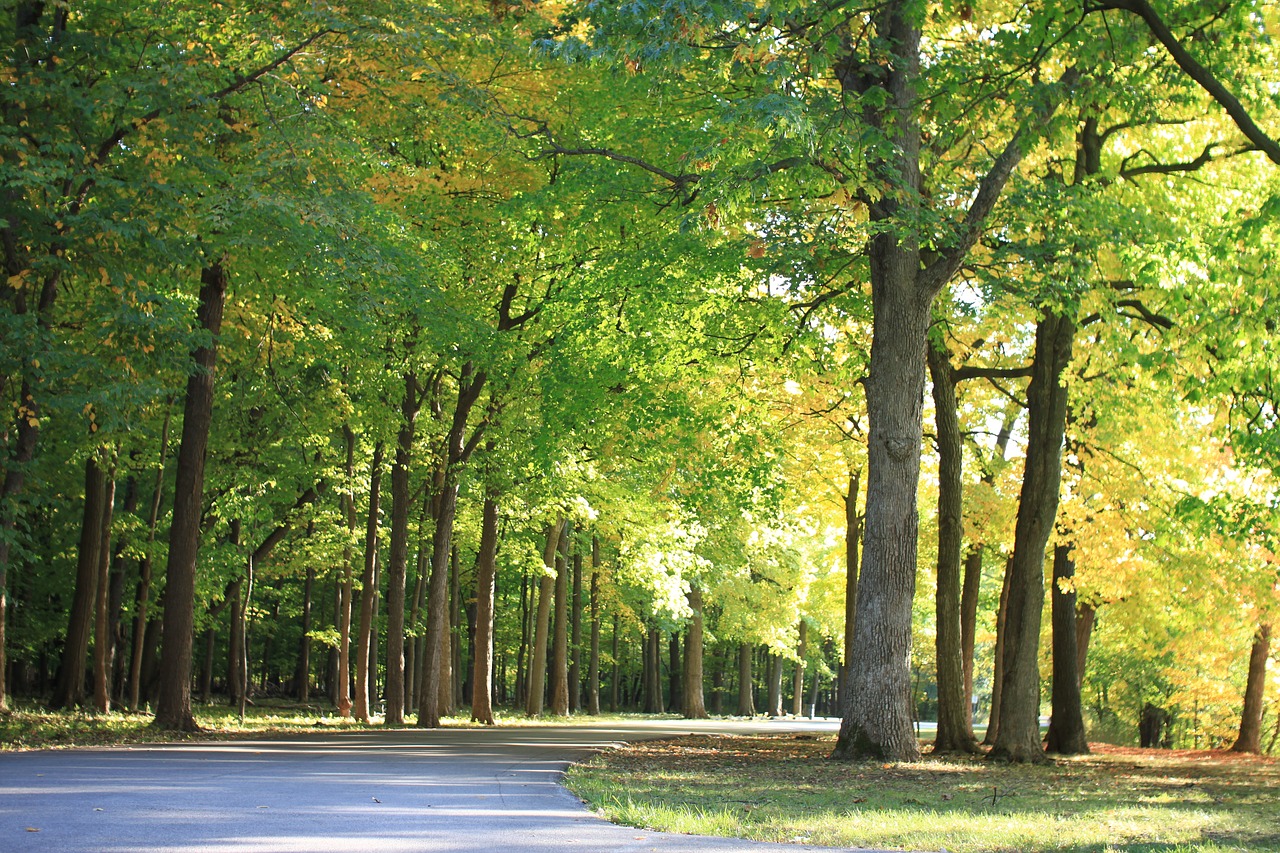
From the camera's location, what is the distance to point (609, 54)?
416 inches

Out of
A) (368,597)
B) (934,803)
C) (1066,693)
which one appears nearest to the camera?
(934,803)

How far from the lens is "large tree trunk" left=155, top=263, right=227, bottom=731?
17.4 metres

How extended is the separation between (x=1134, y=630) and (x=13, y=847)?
23.6m

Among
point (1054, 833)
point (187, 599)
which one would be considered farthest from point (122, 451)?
point (1054, 833)

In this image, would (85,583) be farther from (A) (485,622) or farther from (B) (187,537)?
(A) (485,622)

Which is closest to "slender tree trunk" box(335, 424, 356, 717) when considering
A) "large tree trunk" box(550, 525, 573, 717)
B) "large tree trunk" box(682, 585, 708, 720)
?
"large tree trunk" box(550, 525, 573, 717)

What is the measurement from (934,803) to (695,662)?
3661 centimetres

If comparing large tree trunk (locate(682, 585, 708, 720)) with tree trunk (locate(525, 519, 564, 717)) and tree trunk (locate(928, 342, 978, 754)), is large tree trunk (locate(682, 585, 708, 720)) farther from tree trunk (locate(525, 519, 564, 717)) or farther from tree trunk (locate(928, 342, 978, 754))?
tree trunk (locate(928, 342, 978, 754))

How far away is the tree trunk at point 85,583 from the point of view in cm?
2283

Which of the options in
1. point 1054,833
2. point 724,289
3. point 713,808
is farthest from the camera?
point 724,289

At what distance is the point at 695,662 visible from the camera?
46.0m

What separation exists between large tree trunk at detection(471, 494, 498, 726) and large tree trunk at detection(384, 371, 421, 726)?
254 centimetres

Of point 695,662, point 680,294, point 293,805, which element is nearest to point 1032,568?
point 680,294

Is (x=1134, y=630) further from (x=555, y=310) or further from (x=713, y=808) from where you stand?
(x=713, y=808)
